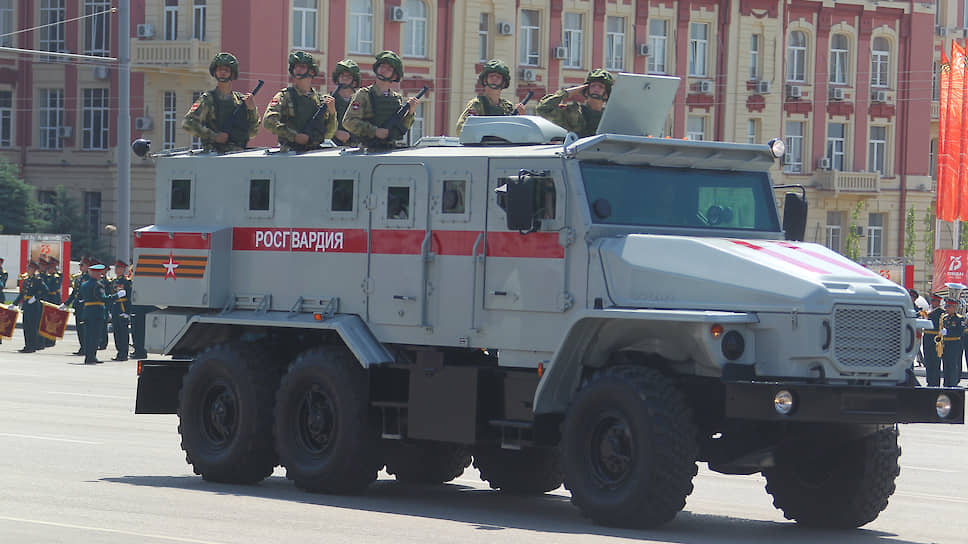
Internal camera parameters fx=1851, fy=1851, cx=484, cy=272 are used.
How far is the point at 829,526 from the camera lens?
13.3 meters

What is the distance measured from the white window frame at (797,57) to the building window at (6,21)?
2825cm

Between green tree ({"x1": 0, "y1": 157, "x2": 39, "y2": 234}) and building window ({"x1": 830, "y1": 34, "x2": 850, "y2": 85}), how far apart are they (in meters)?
30.6

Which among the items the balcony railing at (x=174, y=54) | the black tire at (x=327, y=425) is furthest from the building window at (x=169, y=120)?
the black tire at (x=327, y=425)

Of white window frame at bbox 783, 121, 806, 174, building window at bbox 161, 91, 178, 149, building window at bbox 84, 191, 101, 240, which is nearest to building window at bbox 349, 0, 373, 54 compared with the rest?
building window at bbox 161, 91, 178, 149

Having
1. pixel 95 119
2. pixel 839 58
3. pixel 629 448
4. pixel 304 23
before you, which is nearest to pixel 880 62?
pixel 839 58

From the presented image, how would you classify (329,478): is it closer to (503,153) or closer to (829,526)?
(503,153)

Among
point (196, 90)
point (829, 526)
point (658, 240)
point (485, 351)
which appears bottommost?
point (829, 526)

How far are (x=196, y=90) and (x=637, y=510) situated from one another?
159ft

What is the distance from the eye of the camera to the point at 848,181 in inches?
2785

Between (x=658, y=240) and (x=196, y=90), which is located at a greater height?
(x=196, y=90)

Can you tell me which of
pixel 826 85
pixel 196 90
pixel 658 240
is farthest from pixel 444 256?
pixel 826 85

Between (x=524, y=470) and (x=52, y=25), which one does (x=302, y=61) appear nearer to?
(x=524, y=470)

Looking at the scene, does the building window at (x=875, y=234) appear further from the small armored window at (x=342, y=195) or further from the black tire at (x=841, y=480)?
the black tire at (x=841, y=480)

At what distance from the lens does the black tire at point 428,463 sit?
1548 centimetres
